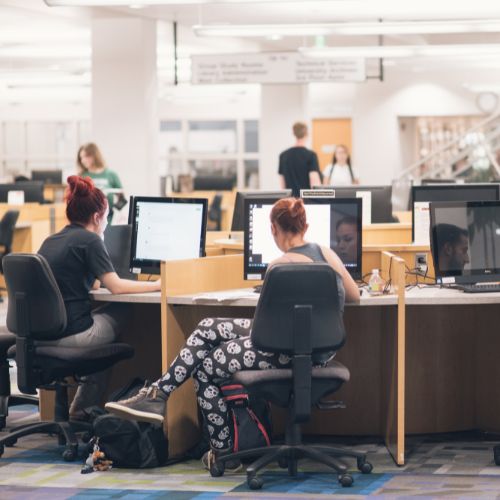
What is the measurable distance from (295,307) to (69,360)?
1112 mm

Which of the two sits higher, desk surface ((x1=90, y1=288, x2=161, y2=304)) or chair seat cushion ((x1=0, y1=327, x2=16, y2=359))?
desk surface ((x1=90, y1=288, x2=161, y2=304))

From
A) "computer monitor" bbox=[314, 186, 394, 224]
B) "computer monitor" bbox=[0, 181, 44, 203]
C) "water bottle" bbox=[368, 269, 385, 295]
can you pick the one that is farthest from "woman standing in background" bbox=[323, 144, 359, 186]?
"water bottle" bbox=[368, 269, 385, 295]

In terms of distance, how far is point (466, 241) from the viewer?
16.9 ft

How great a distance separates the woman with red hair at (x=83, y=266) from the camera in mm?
4926

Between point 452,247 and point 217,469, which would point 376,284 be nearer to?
point 452,247

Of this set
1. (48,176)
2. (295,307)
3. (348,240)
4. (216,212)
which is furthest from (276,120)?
(295,307)

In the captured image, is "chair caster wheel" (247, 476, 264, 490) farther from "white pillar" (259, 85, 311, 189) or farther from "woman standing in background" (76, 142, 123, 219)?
"white pillar" (259, 85, 311, 189)

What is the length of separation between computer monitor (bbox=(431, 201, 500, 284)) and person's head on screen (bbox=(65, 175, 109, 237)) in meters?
1.49

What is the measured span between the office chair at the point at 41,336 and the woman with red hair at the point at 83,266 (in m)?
0.06

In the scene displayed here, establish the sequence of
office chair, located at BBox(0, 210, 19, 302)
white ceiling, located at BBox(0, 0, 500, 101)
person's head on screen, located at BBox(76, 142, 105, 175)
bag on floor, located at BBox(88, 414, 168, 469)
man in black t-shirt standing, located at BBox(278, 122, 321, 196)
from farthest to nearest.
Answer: white ceiling, located at BBox(0, 0, 500, 101)
office chair, located at BBox(0, 210, 19, 302)
man in black t-shirt standing, located at BBox(278, 122, 321, 196)
person's head on screen, located at BBox(76, 142, 105, 175)
bag on floor, located at BBox(88, 414, 168, 469)

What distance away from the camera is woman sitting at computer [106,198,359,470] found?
4551 mm

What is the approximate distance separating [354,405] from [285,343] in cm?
121

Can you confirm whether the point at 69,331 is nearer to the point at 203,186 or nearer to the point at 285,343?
the point at 285,343

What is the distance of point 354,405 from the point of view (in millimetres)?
5434
